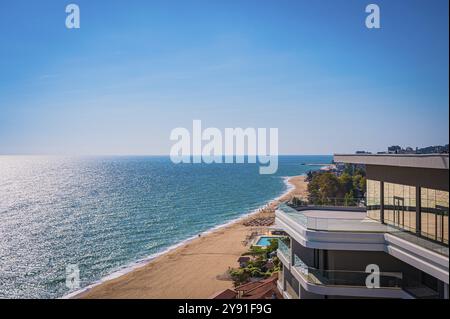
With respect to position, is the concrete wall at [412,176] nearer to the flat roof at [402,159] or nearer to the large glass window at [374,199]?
the large glass window at [374,199]

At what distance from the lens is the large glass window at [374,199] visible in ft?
36.7

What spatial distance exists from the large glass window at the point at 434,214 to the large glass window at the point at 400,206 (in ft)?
1.29

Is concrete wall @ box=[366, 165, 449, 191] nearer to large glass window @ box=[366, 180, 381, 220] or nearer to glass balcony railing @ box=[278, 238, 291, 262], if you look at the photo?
large glass window @ box=[366, 180, 381, 220]

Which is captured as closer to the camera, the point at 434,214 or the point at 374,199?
the point at 434,214

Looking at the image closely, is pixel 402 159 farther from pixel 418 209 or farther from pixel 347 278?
pixel 347 278

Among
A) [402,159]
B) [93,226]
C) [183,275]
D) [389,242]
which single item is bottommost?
[93,226]

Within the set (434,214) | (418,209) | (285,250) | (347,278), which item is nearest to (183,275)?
(285,250)

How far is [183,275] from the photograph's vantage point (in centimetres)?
2709

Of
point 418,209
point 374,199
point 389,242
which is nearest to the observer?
point 389,242

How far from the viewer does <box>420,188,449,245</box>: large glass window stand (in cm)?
798

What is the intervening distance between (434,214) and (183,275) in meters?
21.1

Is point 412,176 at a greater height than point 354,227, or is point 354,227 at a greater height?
point 412,176

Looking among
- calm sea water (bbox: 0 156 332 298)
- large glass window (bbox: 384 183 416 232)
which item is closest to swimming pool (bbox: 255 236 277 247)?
calm sea water (bbox: 0 156 332 298)

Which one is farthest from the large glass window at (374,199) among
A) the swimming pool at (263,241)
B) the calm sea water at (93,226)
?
the swimming pool at (263,241)
